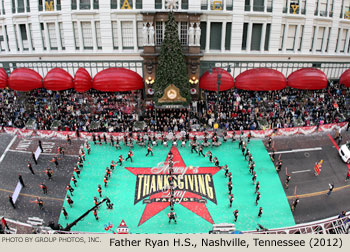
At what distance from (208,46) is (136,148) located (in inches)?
599

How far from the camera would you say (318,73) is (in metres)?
32.5

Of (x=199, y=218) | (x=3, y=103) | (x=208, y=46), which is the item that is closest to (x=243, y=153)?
(x=199, y=218)

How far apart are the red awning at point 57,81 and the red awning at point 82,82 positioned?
3.48 feet

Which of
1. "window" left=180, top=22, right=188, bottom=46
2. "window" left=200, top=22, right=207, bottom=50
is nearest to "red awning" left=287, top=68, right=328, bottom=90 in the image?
"window" left=200, top=22, right=207, bottom=50

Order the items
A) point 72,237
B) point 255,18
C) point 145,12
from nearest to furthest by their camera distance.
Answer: point 72,237
point 145,12
point 255,18

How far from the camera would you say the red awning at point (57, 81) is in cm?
3170

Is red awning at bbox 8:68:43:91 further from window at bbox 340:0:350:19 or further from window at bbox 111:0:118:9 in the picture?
window at bbox 340:0:350:19

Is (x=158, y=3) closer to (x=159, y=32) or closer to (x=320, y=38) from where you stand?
(x=159, y=32)

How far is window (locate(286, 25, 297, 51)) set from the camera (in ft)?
114

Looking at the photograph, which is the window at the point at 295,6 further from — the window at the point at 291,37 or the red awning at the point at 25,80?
the red awning at the point at 25,80

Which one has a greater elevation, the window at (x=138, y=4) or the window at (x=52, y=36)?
the window at (x=138, y=4)

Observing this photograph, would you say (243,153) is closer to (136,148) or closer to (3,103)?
(136,148)

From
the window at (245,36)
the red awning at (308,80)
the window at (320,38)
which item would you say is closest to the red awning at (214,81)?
the window at (245,36)

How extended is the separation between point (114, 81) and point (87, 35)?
7.63 m
